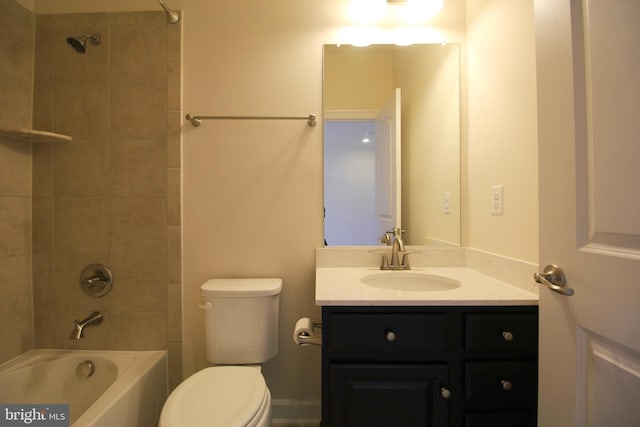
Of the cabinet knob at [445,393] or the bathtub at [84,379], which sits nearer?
the cabinet knob at [445,393]

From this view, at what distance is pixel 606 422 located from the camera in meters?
0.64

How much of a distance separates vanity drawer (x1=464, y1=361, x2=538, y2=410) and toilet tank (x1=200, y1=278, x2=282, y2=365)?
2.81 feet

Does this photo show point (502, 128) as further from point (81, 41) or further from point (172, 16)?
point (81, 41)

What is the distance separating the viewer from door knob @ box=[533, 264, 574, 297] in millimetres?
722

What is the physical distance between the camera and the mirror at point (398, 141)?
1.47 meters

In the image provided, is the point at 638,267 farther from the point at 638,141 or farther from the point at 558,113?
the point at 558,113

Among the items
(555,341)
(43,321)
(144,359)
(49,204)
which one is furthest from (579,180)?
(43,321)

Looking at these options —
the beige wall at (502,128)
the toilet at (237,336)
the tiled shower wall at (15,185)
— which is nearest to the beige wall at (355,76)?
the beige wall at (502,128)

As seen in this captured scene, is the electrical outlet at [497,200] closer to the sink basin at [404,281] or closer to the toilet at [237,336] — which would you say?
the sink basin at [404,281]

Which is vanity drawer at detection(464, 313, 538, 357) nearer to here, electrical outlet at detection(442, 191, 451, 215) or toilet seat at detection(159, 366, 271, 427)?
electrical outlet at detection(442, 191, 451, 215)

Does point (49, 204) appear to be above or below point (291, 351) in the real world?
above

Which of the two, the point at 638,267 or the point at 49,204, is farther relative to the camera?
the point at 49,204

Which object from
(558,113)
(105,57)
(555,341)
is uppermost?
(105,57)

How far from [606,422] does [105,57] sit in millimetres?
2387
